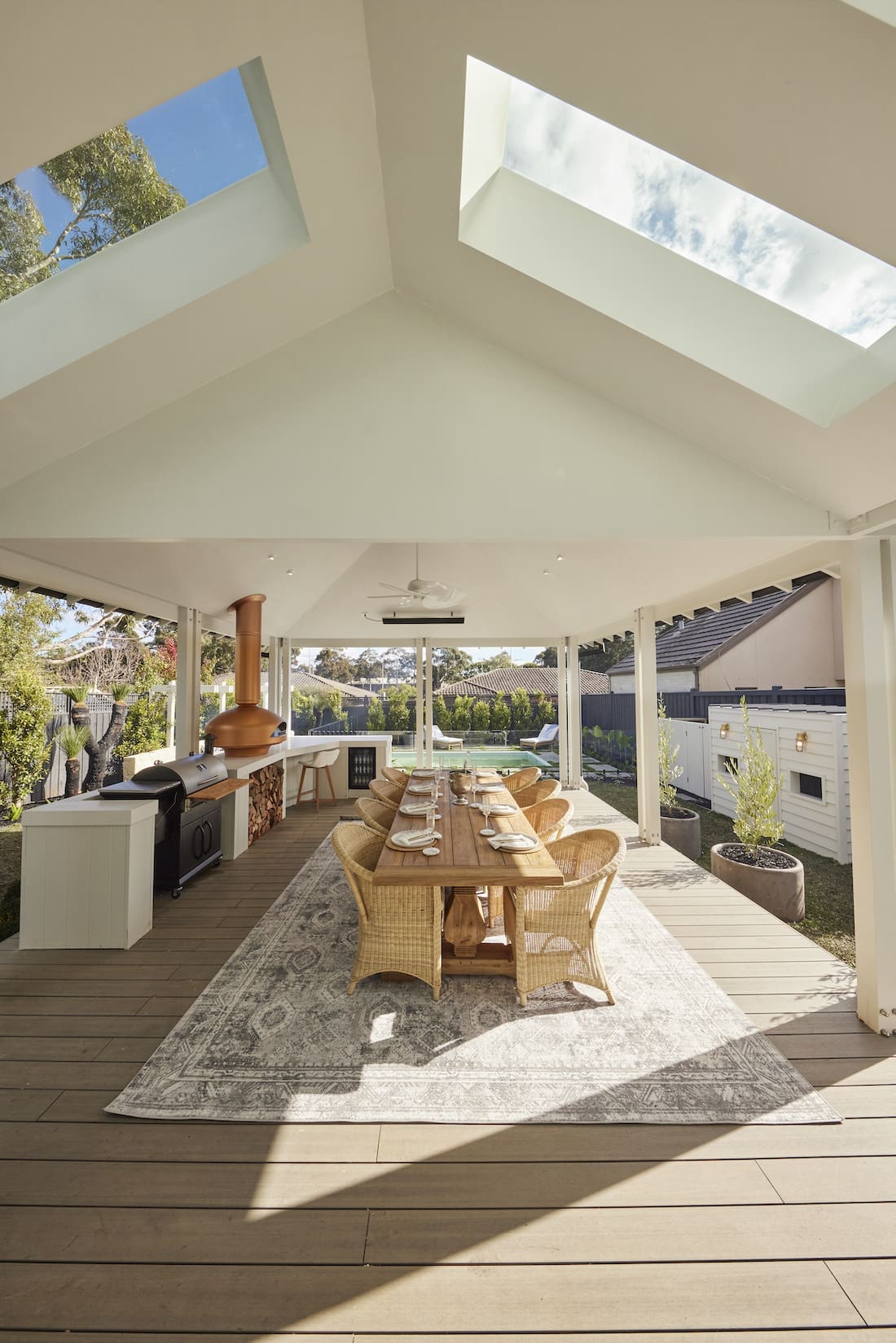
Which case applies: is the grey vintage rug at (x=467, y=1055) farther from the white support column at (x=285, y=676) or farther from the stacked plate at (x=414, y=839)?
the white support column at (x=285, y=676)

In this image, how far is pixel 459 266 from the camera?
2740 mm

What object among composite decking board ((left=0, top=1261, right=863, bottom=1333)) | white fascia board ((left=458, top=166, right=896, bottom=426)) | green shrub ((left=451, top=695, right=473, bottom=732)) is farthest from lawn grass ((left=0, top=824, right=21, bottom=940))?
green shrub ((left=451, top=695, right=473, bottom=732))

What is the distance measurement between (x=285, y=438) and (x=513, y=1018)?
11.1ft

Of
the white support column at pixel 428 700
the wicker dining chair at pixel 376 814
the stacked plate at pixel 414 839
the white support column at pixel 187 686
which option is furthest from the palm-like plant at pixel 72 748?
the stacked plate at pixel 414 839

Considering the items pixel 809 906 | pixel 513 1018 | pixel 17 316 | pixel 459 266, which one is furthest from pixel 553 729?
pixel 17 316

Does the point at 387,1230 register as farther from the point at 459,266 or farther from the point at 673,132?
the point at 459,266

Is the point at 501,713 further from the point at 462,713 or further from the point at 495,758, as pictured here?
the point at 495,758

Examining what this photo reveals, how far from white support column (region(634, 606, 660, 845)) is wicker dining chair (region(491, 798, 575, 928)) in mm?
1968

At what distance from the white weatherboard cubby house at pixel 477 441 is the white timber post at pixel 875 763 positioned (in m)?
0.02

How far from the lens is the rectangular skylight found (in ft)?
7.24

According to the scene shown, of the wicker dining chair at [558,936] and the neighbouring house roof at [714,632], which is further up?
the neighbouring house roof at [714,632]

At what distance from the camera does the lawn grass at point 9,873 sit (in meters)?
4.36

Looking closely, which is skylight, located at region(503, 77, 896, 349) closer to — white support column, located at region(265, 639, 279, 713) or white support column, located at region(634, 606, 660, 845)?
white support column, located at region(634, 606, 660, 845)

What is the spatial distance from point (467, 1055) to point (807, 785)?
636 cm
